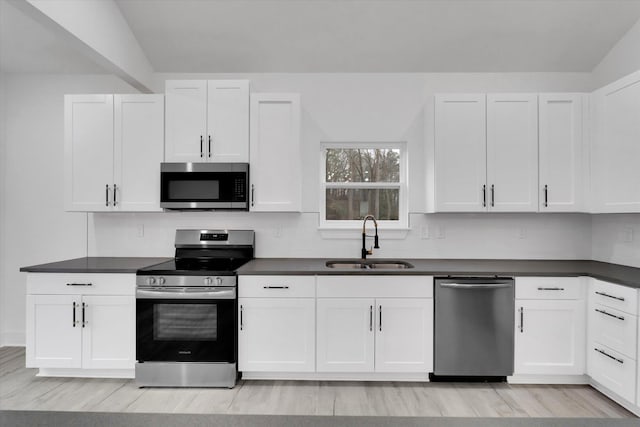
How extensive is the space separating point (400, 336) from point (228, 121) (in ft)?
7.28

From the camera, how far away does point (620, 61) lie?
11.0 feet

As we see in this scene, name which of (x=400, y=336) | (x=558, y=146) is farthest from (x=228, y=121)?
(x=558, y=146)

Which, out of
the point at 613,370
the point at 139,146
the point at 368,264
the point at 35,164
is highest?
the point at 139,146

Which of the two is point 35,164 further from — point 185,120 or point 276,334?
point 276,334

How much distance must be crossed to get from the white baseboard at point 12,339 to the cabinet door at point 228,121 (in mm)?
2627

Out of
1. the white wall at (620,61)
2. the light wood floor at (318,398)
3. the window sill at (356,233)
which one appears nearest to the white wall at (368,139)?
the window sill at (356,233)

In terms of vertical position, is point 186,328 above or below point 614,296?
below

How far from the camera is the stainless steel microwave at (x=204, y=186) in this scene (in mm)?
3303

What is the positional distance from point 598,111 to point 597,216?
964 mm

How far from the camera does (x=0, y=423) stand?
621 millimetres

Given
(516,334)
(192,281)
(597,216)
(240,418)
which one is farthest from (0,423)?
(597,216)

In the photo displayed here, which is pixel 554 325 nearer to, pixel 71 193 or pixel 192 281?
pixel 192 281

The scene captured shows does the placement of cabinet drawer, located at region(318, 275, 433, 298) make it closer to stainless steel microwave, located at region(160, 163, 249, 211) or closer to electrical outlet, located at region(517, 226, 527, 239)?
stainless steel microwave, located at region(160, 163, 249, 211)

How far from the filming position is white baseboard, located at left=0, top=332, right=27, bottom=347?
151 inches
